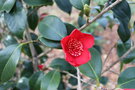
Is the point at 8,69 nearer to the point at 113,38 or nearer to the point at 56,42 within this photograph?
the point at 56,42

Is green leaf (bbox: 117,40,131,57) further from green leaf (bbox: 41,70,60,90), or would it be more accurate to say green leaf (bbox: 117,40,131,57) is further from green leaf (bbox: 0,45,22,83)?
green leaf (bbox: 0,45,22,83)

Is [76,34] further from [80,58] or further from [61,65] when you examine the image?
[61,65]

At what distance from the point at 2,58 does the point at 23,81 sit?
0.38 m

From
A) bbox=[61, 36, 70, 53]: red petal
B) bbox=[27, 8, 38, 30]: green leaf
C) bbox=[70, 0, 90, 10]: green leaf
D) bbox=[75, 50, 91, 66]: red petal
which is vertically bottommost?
bbox=[75, 50, 91, 66]: red petal

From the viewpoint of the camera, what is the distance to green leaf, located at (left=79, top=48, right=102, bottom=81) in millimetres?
1018

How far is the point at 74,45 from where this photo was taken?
900mm

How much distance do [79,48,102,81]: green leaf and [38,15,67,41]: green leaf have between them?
178 millimetres

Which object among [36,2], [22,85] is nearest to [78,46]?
[36,2]

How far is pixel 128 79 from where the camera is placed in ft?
3.33

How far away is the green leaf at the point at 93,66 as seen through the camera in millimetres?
1018

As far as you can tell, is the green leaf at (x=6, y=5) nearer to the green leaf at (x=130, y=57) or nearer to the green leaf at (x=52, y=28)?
the green leaf at (x=52, y=28)

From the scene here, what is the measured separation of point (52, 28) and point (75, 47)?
12 cm

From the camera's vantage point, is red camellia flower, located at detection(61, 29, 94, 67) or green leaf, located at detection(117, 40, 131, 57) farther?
green leaf, located at detection(117, 40, 131, 57)

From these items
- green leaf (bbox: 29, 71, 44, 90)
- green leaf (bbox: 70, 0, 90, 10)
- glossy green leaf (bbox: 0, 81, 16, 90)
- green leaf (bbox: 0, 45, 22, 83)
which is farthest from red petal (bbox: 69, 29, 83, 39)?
glossy green leaf (bbox: 0, 81, 16, 90)
